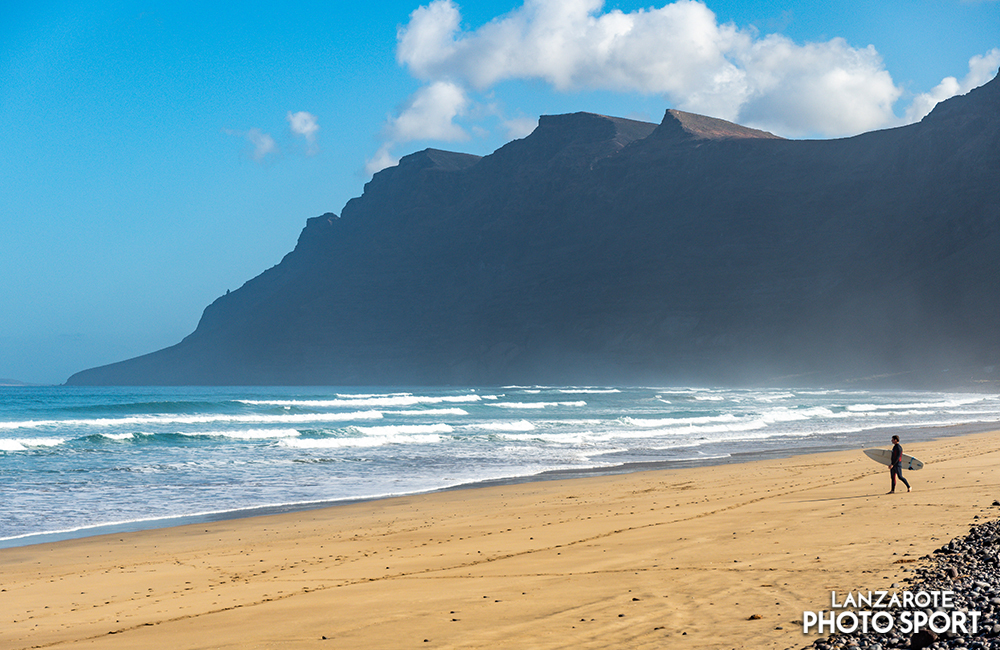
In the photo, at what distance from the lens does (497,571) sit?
7.48m

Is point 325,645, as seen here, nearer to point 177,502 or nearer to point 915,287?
point 177,502

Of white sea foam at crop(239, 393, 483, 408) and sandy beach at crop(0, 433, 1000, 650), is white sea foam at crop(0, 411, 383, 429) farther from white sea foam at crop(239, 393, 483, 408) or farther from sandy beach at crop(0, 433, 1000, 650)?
sandy beach at crop(0, 433, 1000, 650)

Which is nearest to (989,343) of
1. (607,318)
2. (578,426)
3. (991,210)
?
(991,210)

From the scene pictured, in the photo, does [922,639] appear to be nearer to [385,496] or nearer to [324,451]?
[385,496]

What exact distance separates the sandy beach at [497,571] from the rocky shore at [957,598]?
0.25 metres

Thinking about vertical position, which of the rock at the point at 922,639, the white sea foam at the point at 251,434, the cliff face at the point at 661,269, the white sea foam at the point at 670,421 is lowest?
the white sea foam at the point at 251,434

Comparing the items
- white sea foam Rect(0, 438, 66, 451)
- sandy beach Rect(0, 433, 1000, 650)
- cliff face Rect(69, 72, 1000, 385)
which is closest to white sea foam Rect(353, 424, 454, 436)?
white sea foam Rect(0, 438, 66, 451)

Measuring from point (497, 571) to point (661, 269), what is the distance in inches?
4998

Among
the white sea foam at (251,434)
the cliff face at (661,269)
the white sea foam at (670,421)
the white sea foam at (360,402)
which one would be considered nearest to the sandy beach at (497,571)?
the white sea foam at (251,434)

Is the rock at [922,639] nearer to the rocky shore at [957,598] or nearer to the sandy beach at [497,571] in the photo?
the rocky shore at [957,598]

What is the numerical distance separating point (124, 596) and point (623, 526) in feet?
19.3

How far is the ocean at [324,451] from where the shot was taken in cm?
1352

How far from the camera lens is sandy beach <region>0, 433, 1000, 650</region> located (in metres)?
5.41

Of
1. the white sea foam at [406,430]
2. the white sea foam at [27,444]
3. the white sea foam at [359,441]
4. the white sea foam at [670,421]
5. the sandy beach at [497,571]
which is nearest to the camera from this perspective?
the sandy beach at [497,571]
